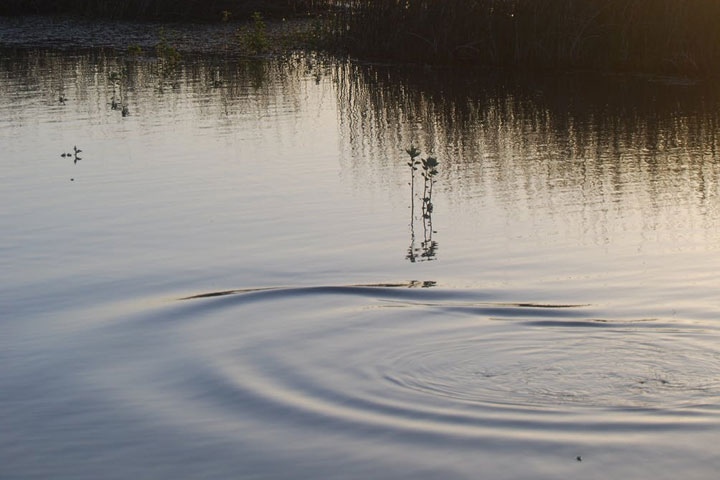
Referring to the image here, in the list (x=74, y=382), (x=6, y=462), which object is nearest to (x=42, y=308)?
(x=74, y=382)

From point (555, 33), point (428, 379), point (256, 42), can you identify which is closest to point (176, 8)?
point (256, 42)

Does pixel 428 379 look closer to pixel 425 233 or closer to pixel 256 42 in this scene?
pixel 425 233

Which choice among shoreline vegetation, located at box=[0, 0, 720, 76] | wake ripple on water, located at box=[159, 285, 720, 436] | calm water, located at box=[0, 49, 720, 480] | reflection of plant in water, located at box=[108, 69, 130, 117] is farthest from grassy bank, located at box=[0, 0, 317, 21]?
wake ripple on water, located at box=[159, 285, 720, 436]

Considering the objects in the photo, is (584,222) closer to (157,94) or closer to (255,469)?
(255,469)

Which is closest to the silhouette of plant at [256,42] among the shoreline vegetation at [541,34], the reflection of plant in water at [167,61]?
the reflection of plant in water at [167,61]

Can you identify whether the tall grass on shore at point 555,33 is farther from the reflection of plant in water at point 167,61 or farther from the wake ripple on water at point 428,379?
the wake ripple on water at point 428,379

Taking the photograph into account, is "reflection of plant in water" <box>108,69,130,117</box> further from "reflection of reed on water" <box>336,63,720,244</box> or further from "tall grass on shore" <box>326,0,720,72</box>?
"tall grass on shore" <box>326,0,720,72</box>

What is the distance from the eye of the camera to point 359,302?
6.29 meters

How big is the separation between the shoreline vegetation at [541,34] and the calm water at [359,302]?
3.33 meters

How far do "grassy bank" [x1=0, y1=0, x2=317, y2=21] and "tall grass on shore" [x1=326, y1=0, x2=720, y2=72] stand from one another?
35.2ft

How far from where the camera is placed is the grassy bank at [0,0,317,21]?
93.8ft

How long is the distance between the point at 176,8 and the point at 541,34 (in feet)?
47.7

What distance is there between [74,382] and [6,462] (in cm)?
80

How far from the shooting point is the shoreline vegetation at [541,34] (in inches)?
608
